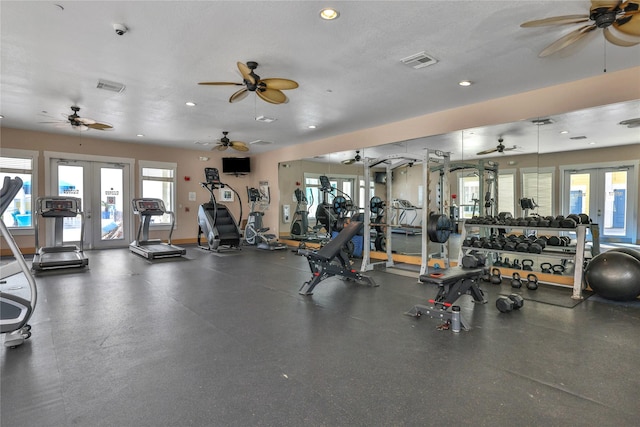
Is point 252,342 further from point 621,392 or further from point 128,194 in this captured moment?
point 128,194

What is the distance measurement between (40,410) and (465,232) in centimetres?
543

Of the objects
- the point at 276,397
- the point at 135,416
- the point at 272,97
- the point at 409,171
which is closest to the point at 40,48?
the point at 272,97

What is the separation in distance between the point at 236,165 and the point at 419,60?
7.91 meters

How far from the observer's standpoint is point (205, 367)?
2.43 meters

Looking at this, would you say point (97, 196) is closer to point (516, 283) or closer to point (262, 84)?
point (262, 84)

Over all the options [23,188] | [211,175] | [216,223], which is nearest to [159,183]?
[211,175]

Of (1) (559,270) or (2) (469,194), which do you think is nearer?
(1) (559,270)

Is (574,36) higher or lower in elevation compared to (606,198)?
higher

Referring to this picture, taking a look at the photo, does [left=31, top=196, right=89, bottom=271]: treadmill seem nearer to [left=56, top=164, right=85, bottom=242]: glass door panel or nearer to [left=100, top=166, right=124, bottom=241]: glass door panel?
[left=56, top=164, right=85, bottom=242]: glass door panel

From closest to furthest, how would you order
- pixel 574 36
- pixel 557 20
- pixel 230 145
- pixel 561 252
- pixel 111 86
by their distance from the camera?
1. pixel 557 20
2. pixel 574 36
3. pixel 561 252
4. pixel 111 86
5. pixel 230 145

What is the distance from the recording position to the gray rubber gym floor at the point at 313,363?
1.90 m

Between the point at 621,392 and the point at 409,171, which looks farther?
the point at 409,171

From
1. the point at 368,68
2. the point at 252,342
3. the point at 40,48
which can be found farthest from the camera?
the point at 368,68

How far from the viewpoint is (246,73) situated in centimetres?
373
